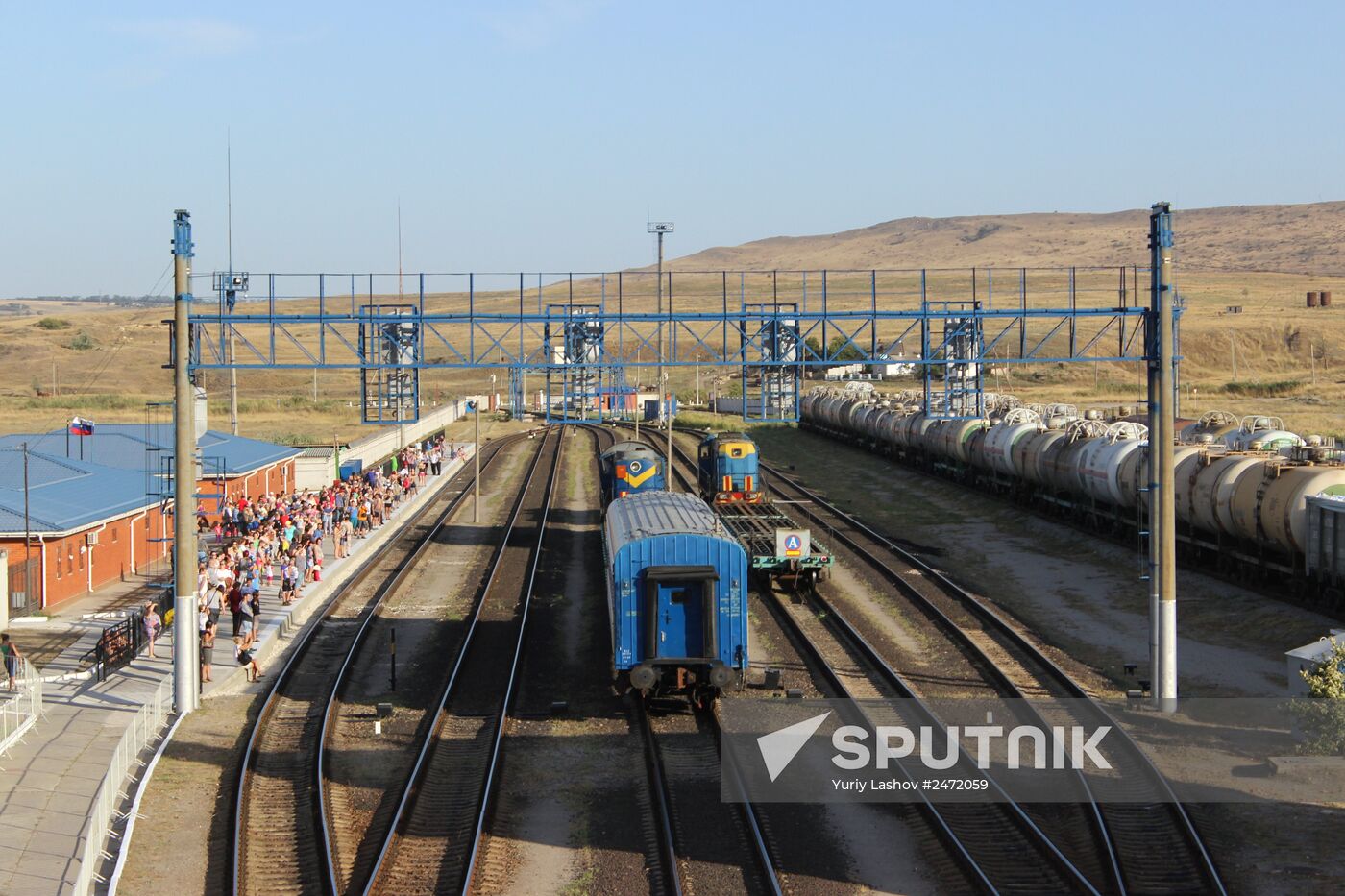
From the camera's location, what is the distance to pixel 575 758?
64.2ft

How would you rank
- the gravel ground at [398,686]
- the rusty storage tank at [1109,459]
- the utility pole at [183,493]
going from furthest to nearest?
1. the rusty storage tank at [1109,459]
2. the utility pole at [183,493]
3. the gravel ground at [398,686]

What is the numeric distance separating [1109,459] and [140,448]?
33909mm

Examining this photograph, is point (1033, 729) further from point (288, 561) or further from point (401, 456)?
point (401, 456)

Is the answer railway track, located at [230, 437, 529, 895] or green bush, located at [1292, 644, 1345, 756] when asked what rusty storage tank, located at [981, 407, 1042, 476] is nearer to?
railway track, located at [230, 437, 529, 895]

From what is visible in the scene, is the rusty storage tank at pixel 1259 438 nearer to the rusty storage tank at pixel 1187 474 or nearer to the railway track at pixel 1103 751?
the rusty storage tank at pixel 1187 474

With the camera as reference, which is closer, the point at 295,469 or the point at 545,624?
the point at 545,624

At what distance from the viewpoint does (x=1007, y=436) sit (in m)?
Result: 49.0

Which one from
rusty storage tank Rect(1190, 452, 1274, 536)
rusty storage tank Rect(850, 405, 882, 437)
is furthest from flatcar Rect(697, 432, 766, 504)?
rusty storage tank Rect(850, 405, 882, 437)

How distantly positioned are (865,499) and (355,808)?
40291 mm

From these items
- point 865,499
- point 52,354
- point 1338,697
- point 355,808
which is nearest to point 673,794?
point 355,808

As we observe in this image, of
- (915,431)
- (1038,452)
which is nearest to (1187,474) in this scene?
(1038,452)

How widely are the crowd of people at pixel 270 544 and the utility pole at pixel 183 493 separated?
1709mm

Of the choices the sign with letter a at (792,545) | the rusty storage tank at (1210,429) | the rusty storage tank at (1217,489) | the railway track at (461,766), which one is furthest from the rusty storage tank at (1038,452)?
the railway track at (461,766)

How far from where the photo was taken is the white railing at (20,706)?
65.2ft
